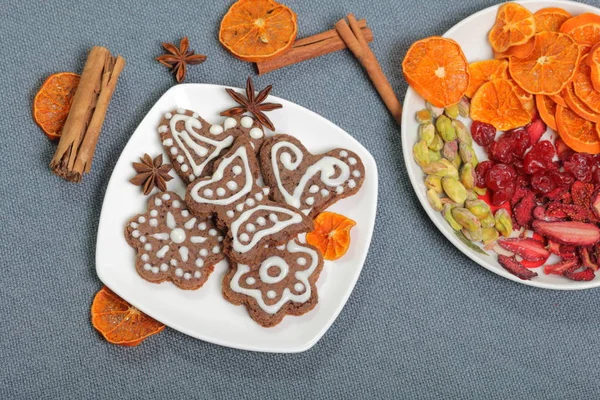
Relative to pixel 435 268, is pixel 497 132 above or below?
above

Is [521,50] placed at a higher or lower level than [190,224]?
lower

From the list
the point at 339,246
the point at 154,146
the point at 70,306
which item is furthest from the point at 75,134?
the point at 339,246

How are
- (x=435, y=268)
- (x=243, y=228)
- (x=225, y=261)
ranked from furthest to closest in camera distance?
(x=435, y=268) → (x=225, y=261) → (x=243, y=228)

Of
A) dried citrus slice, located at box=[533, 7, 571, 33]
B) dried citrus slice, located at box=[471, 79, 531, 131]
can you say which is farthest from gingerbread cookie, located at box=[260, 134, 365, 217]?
dried citrus slice, located at box=[533, 7, 571, 33]

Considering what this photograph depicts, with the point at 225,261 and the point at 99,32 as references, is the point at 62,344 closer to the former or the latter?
the point at 225,261

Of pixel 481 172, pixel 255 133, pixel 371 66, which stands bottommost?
pixel 481 172

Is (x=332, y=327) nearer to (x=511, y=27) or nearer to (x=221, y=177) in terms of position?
(x=221, y=177)

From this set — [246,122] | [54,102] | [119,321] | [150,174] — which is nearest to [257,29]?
[246,122]
